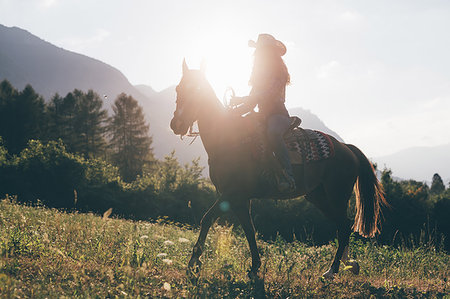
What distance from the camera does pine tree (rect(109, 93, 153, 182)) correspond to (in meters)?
39.3

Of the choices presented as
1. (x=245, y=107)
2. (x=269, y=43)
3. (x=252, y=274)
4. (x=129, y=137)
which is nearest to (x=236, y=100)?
(x=245, y=107)

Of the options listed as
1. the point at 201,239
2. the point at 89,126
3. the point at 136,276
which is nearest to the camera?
the point at 136,276

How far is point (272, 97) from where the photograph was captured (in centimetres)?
491

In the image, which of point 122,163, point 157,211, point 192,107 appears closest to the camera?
point 192,107

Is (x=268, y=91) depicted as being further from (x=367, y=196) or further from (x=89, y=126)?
(x=89, y=126)

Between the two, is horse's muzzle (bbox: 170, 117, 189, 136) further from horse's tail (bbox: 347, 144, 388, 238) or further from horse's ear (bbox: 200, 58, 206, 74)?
horse's tail (bbox: 347, 144, 388, 238)

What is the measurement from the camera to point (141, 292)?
136 inches

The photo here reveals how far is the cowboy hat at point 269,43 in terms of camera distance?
500 centimetres

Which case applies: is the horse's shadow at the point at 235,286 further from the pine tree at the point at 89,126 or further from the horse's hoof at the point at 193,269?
the pine tree at the point at 89,126

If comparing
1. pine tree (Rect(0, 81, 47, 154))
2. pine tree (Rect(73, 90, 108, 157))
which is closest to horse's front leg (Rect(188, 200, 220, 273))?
pine tree (Rect(0, 81, 47, 154))

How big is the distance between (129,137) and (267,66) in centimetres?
3804

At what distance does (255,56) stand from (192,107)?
1394 millimetres

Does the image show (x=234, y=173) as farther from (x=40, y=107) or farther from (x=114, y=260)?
(x=40, y=107)

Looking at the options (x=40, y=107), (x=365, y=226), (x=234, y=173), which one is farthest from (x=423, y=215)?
(x=40, y=107)
